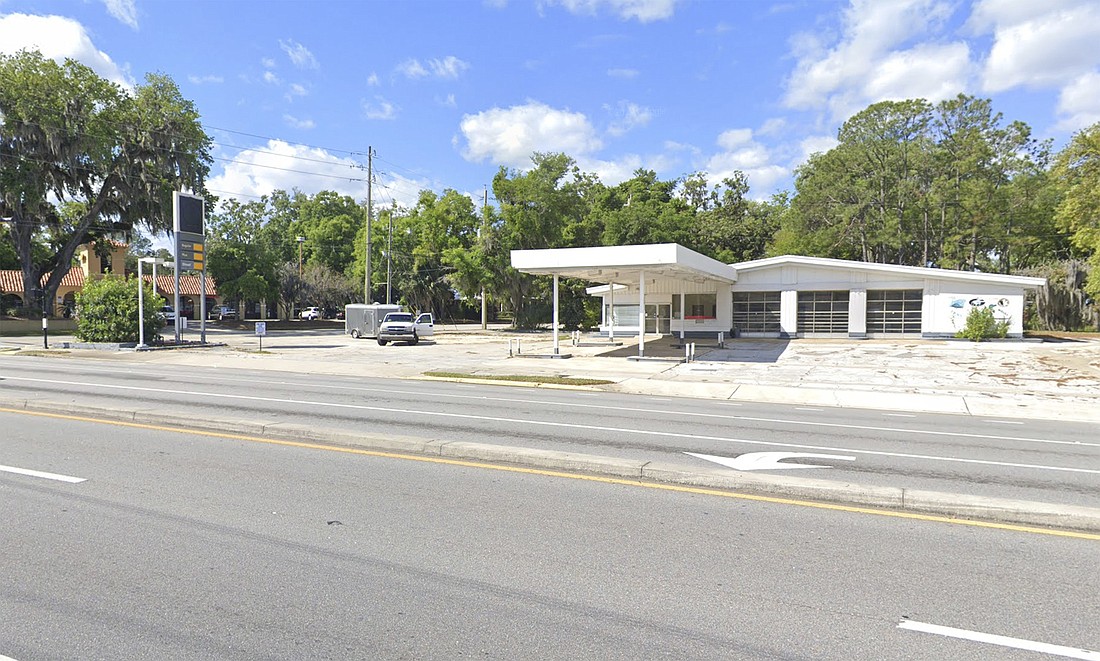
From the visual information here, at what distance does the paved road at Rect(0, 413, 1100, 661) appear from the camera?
140 inches

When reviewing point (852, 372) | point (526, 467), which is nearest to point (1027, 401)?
point (852, 372)

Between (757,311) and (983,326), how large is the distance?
1098cm

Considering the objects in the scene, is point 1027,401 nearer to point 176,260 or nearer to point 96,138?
point 176,260

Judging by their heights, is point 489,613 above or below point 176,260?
below

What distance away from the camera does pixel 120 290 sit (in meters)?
32.4

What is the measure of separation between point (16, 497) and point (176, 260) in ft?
103

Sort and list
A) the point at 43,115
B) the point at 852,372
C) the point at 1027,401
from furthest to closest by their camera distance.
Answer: the point at 43,115 < the point at 852,372 < the point at 1027,401

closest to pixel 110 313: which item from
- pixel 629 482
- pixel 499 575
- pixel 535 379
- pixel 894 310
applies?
pixel 535 379

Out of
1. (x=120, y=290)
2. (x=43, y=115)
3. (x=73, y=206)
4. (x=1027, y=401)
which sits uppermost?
(x=43, y=115)

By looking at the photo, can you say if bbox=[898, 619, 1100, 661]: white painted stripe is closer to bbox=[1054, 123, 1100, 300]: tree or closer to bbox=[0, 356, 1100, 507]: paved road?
bbox=[0, 356, 1100, 507]: paved road

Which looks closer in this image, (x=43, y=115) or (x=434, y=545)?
(x=434, y=545)

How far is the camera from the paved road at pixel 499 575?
3545mm

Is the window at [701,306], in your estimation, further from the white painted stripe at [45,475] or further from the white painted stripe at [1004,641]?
the white painted stripe at [1004,641]

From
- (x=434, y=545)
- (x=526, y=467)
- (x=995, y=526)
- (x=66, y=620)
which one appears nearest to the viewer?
(x=66, y=620)
